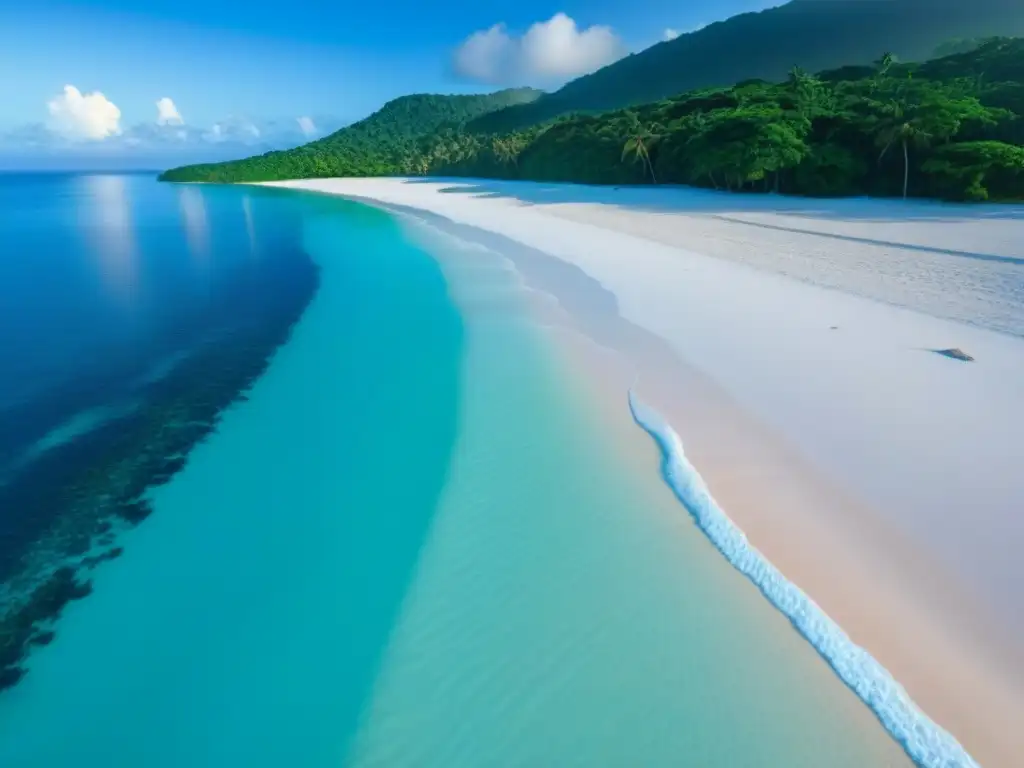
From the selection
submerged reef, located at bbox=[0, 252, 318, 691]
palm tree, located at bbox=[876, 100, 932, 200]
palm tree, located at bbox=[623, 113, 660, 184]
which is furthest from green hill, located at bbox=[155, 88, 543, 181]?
submerged reef, located at bbox=[0, 252, 318, 691]

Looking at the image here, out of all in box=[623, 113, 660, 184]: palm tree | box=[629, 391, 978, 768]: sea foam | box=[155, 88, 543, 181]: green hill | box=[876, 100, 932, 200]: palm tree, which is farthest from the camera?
box=[155, 88, 543, 181]: green hill

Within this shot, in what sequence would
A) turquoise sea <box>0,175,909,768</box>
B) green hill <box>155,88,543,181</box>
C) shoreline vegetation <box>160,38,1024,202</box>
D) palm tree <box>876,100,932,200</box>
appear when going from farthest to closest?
green hill <box>155,88,543,181</box> → palm tree <box>876,100,932,200</box> → shoreline vegetation <box>160,38,1024,202</box> → turquoise sea <box>0,175,909,768</box>

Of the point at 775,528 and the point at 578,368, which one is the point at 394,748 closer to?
the point at 775,528

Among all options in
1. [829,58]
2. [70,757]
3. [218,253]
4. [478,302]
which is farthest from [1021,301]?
[829,58]

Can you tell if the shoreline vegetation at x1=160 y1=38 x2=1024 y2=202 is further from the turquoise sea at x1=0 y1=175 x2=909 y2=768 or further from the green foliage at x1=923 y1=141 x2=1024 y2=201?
the turquoise sea at x1=0 y1=175 x2=909 y2=768

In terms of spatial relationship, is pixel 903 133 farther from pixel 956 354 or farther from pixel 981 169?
pixel 956 354

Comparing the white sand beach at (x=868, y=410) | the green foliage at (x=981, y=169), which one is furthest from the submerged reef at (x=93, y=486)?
the green foliage at (x=981, y=169)

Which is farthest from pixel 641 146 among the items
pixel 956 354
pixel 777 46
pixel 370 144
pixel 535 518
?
pixel 777 46

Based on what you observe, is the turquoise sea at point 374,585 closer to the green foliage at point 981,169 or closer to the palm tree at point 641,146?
the green foliage at point 981,169
